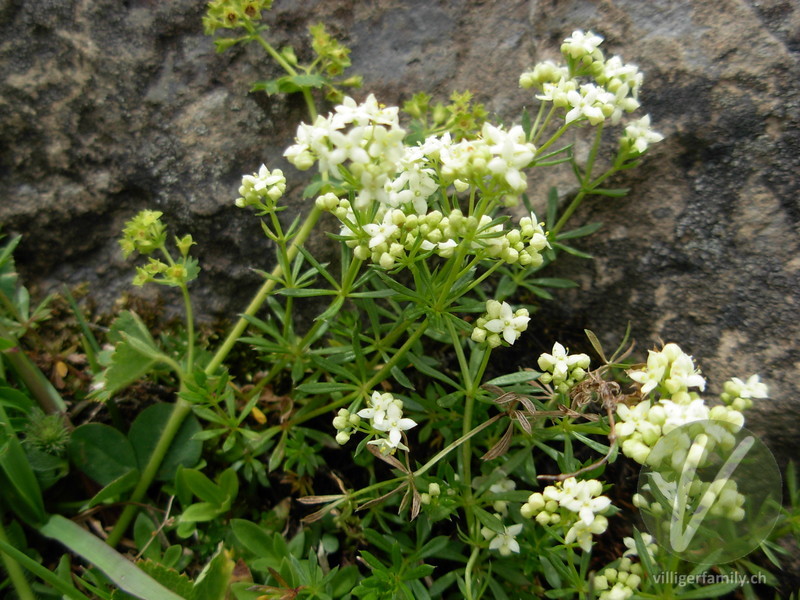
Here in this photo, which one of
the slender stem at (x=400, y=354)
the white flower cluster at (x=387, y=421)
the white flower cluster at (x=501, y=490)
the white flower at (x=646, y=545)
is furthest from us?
the white flower cluster at (x=501, y=490)

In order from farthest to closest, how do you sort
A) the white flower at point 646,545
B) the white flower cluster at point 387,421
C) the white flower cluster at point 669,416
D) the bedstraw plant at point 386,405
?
the white flower at point 646,545
the white flower cluster at point 387,421
the bedstraw plant at point 386,405
the white flower cluster at point 669,416

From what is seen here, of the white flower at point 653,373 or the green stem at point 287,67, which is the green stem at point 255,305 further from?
the white flower at point 653,373

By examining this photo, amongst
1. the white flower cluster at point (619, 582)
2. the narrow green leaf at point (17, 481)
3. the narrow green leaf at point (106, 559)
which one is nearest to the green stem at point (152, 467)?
the narrow green leaf at point (106, 559)

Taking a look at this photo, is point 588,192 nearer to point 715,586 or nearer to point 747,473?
→ point 747,473

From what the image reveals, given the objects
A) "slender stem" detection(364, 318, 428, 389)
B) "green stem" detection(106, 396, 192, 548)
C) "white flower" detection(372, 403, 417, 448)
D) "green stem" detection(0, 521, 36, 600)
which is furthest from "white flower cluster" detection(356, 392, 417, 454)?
"green stem" detection(0, 521, 36, 600)

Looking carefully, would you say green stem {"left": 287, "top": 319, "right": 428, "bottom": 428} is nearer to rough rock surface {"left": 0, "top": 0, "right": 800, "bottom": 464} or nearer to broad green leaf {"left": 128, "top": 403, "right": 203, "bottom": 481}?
broad green leaf {"left": 128, "top": 403, "right": 203, "bottom": 481}

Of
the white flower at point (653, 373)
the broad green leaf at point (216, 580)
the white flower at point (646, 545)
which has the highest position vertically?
the white flower at point (653, 373)
